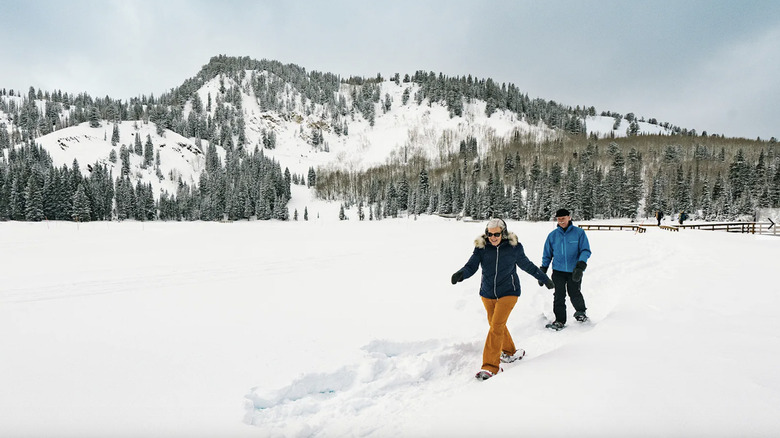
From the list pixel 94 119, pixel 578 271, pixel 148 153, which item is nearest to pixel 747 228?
pixel 578 271

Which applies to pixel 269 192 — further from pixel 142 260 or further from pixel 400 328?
pixel 400 328

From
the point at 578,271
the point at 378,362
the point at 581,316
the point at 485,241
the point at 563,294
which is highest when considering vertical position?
the point at 485,241

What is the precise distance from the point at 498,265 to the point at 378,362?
2.25 m

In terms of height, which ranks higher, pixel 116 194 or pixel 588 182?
pixel 588 182

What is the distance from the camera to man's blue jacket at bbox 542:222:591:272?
6171 mm

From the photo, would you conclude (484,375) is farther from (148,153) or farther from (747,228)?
(148,153)

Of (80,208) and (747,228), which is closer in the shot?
(747,228)

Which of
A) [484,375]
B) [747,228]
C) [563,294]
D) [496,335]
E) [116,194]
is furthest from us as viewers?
[116,194]

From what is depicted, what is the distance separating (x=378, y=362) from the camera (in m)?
5.00

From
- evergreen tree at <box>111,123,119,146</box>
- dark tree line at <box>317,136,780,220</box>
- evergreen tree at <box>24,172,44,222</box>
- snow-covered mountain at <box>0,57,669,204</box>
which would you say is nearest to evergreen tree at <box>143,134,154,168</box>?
snow-covered mountain at <box>0,57,669,204</box>

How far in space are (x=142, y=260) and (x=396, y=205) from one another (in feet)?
297

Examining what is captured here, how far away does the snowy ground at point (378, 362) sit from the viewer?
10.5 ft

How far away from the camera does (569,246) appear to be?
6230mm

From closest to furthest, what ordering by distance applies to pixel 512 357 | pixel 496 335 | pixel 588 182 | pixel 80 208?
pixel 496 335 → pixel 512 357 → pixel 80 208 → pixel 588 182
